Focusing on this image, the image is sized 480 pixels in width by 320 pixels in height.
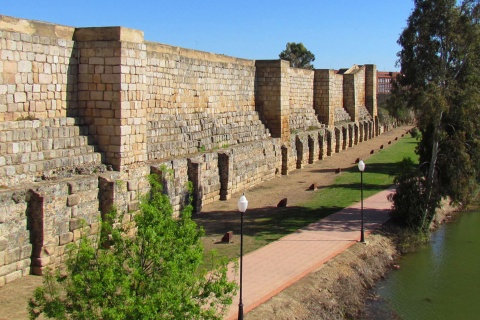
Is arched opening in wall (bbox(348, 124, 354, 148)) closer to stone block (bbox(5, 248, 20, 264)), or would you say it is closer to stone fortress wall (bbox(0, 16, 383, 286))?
stone fortress wall (bbox(0, 16, 383, 286))

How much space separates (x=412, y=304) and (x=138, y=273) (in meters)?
8.00

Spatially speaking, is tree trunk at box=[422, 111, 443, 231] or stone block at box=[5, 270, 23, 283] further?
tree trunk at box=[422, 111, 443, 231]

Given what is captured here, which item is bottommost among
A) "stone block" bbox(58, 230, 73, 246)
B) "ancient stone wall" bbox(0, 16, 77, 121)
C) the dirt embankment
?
the dirt embankment

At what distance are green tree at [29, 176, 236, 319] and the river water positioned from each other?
20.1 ft

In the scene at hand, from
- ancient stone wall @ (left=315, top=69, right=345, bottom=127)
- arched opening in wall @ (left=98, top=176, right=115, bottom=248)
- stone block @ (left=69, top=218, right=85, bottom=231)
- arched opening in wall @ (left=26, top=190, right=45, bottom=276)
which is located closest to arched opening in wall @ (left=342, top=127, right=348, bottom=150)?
ancient stone wall @ (left=315, top=69, right=345, bottom=127)

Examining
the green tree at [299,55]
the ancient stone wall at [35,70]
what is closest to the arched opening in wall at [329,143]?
the ancient stone wall at [35,70]

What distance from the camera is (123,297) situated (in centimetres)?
625

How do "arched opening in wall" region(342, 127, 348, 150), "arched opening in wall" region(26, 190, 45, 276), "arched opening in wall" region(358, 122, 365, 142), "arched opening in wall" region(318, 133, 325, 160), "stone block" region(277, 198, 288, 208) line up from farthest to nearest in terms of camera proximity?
"arched opening in wall" region(358, 122, 365, 142)
"arched opening in wall" region(342, 127, 348, 150)
"arched opening in wall" region(318, 133, 325, 160)
"stone block" region(277, 198, 288, 208)
"arched opening in wall" region(26, 190, 45, 276)

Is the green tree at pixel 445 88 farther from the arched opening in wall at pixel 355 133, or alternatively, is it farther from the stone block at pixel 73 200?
the arched opening in wall at pixel 355 133

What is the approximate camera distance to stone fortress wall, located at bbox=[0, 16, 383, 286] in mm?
10781

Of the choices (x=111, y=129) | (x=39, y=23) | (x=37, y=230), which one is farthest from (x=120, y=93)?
(x=37, y=230)

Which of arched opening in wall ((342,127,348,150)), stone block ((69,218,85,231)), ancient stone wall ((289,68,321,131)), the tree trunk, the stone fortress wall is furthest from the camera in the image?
arched opening in wall ((342,127,348,150))

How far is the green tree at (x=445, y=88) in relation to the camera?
15562 millimetres

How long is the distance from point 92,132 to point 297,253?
212 inches
